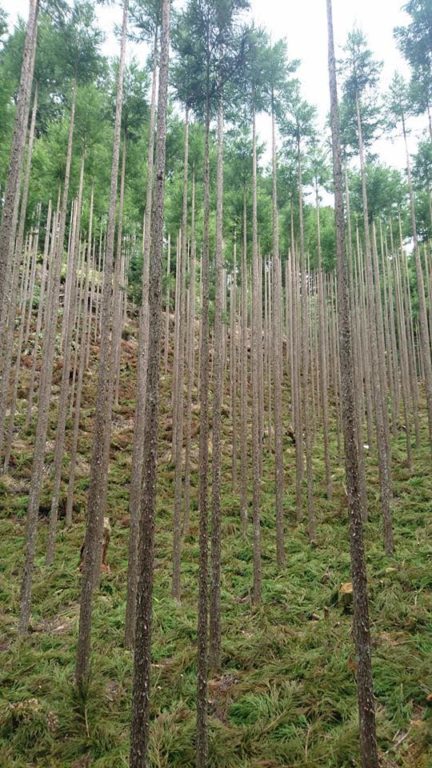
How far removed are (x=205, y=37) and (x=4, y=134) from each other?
183 inches

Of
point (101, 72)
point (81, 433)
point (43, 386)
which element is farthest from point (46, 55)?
point (81, 433)

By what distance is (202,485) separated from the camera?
6254 millimetres

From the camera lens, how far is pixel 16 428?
15.3 metres

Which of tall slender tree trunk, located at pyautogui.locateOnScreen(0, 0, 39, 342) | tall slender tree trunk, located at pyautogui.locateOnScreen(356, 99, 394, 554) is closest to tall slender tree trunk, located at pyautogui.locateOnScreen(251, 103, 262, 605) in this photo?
tall slender tree trunk, located at pyautogui.locateOnScreen(356, 99, 394, 554)

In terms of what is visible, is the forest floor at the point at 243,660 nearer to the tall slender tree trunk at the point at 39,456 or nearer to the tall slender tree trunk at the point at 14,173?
the tall slender tree trunk at the point at 39,456

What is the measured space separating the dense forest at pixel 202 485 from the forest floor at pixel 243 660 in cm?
4

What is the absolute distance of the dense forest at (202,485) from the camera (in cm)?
467

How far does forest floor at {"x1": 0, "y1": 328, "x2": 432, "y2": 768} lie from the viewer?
473cm

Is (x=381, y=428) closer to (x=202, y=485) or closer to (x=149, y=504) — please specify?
(x=202, y=485)

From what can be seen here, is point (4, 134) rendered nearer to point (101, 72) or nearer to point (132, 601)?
point (101, 72)

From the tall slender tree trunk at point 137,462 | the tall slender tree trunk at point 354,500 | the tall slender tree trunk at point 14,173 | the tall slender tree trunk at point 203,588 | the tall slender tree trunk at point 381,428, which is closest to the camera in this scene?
the tall slender tree trunk at point 354,500

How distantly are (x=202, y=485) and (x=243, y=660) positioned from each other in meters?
2.80

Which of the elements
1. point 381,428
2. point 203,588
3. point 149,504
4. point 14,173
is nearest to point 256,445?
point 381,428

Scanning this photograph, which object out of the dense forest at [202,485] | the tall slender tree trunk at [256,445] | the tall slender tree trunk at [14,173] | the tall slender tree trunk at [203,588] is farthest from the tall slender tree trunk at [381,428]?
the tall slender tree trunk at [14,173]
